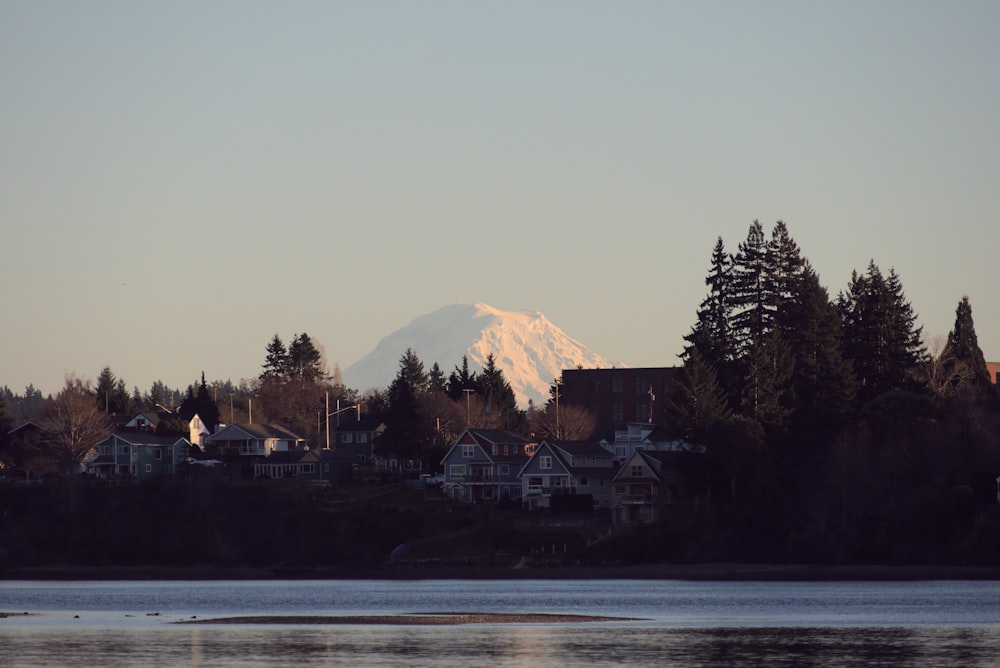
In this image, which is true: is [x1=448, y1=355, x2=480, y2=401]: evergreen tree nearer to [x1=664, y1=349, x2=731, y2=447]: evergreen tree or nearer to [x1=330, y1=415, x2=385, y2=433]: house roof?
[x1=330, y1=415, x2=385, y2=433]: house roof

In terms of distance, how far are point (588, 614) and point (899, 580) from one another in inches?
1070

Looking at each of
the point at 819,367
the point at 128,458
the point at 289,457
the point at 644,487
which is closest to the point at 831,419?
the point at 819,367

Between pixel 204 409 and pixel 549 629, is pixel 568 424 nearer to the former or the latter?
pixel 204 409

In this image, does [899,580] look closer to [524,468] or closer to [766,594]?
[766,594]

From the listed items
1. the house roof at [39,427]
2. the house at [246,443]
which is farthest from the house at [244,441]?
the house roof at [39,427]

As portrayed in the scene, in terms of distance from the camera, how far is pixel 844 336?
417 ft

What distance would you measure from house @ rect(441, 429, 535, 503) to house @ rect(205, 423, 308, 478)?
24.3 metres

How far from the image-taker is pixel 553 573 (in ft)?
347

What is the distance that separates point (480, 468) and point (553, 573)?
32.4 metres

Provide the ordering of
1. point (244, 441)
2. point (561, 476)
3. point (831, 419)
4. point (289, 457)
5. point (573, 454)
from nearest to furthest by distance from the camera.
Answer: point (831, 419) < point (561, 476) < point (573, 454) < point (289, 457) < point (244, 441)

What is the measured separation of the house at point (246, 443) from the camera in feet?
510

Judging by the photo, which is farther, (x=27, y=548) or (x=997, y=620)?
(x=27, y=548)

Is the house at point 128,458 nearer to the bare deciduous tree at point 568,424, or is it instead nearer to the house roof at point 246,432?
the house roof at point 246,432

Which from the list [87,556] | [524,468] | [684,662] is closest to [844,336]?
[524,468]
